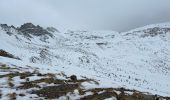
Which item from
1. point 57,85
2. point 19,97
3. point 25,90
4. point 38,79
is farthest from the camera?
point 38,79

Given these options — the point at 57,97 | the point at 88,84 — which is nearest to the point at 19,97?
the point at 57,97

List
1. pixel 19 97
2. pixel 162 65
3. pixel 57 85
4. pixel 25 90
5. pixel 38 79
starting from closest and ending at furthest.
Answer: pixel 19 97 < pixel 25 90 < pixel 57 85 < pixel 38 79 < pixel 162 65

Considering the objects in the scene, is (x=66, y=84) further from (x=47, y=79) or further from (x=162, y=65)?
(x=162, y=65)

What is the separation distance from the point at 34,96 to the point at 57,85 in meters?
4.06

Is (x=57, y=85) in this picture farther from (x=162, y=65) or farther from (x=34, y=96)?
(x=162, y=65)

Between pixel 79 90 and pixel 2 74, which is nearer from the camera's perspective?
pixel 79 90

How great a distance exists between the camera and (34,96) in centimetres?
2156

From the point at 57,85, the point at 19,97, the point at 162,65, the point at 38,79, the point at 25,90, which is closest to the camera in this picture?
the point at 19,97

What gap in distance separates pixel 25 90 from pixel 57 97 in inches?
118

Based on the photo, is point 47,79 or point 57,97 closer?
point 57,97

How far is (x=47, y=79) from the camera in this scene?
27.3 meters

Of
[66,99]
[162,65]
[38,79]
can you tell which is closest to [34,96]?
[66,99]

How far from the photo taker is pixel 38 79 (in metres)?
27.1

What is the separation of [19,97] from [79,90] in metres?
5.03
